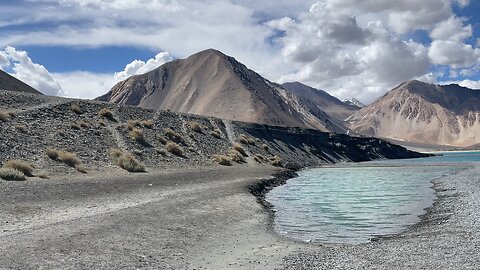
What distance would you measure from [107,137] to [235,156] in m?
16.8

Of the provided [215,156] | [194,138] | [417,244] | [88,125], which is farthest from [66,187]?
[194,138]

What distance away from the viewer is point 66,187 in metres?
25.2

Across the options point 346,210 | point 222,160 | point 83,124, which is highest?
point 83,124

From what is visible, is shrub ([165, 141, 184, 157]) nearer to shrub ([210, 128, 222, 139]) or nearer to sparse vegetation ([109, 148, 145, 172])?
sparse vegetation ([109, 148, 145, 172])

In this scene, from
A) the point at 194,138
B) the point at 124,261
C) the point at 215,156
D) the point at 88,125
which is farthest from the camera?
the point at 194,138

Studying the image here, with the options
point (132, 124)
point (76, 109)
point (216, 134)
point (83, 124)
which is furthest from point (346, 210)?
point (216, 134)

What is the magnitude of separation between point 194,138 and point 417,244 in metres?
44.3

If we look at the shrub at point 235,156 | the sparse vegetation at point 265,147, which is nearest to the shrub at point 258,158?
the shrub at point 235,156

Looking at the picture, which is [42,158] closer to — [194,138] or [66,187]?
[66,187]

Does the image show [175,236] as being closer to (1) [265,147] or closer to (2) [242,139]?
(2) [242,139]

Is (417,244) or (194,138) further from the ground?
(194,138)

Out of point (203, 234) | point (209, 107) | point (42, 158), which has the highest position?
point (209, 107)

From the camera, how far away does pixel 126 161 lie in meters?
36.4

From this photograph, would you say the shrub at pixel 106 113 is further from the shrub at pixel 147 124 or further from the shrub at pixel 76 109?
the shrub at pixel 147 124
